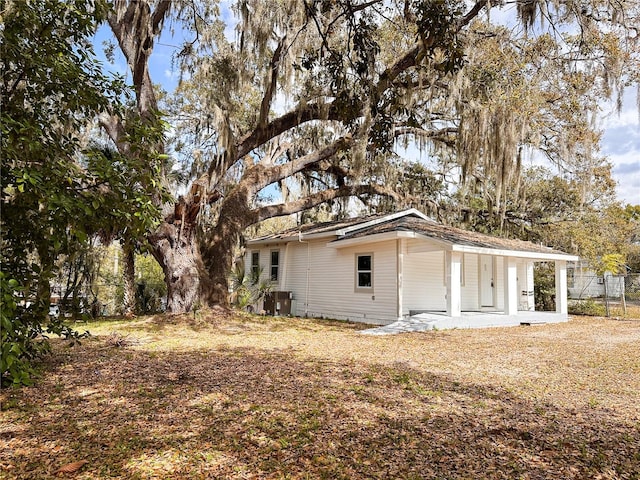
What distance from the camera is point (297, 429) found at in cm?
358

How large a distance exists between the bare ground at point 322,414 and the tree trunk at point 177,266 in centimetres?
408

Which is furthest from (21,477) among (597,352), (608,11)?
(608,11)

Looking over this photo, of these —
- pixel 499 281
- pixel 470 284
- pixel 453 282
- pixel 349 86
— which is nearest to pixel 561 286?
pixel 499 281

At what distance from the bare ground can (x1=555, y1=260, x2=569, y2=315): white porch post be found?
24.5ft

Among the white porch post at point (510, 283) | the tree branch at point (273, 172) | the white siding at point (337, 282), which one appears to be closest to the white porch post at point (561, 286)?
the white porch post at point (510, 283)

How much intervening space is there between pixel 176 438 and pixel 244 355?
358 cm

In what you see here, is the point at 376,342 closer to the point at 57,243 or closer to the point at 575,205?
the point at 57,243

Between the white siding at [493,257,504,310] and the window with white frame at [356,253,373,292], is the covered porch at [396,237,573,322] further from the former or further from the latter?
the window with white frame at [356,253,373,292]

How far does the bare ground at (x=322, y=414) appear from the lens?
2.94 m

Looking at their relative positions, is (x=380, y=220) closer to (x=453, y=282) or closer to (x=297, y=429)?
(x=453, y=282)

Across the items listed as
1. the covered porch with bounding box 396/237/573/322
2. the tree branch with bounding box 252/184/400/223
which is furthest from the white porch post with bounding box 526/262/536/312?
the tree branch with bounding box 252/184/400/223

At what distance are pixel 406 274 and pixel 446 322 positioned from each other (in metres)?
1.84

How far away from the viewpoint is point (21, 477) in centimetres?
271

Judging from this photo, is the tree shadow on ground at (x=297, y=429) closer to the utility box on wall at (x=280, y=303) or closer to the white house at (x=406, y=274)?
the white house at (x=406, y=274)
